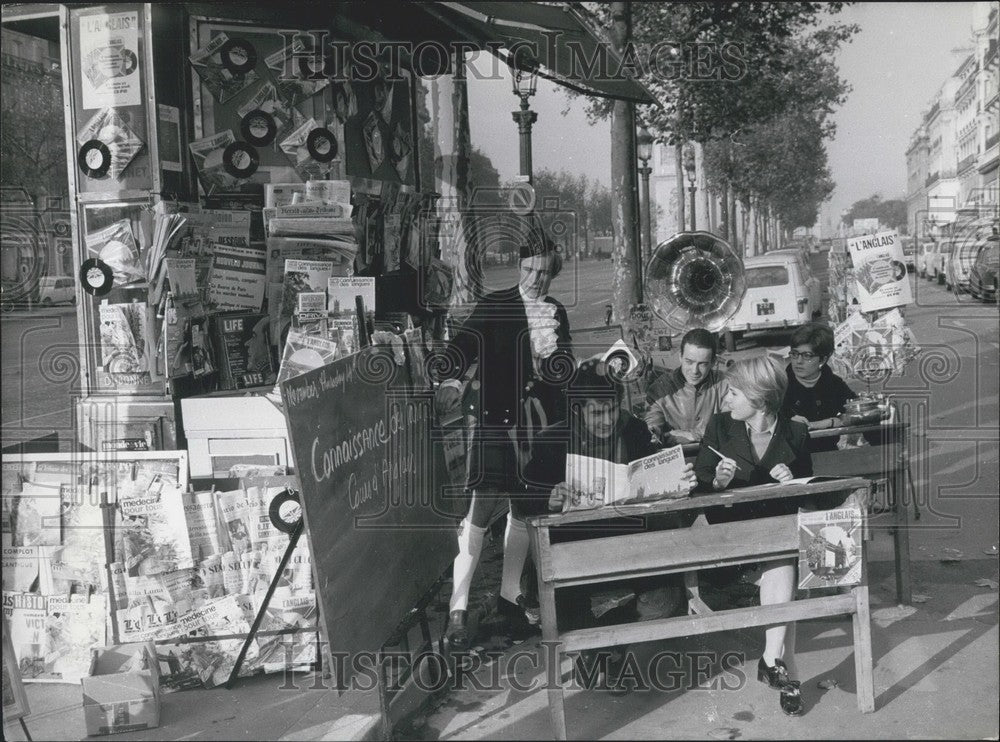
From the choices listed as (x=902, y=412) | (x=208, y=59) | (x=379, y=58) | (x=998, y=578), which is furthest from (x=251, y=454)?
(x=998, y=578)

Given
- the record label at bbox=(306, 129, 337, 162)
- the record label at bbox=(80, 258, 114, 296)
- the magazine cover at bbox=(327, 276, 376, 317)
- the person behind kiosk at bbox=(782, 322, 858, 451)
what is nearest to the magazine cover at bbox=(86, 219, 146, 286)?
the record label at bbox=(80, 258, 114, 296)

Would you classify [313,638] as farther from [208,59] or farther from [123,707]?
[208,59]

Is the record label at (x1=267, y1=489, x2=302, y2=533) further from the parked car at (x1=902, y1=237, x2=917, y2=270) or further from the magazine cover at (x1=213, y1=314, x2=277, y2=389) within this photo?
the parked car at (x1=902, y1=237, x2=917, y2=270)

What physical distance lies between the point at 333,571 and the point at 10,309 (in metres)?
22.6

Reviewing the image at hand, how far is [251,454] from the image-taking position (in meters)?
4.29

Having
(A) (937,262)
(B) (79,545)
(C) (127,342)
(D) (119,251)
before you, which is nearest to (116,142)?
(D) (119,251)

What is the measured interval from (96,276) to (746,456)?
3.08 metres

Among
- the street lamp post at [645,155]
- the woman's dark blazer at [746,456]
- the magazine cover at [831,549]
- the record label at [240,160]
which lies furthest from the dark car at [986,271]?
the record label at [240,160]

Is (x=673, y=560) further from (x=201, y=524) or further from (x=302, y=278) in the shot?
(x=302, y=278)

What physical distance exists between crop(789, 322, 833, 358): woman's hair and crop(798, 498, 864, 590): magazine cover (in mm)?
2267

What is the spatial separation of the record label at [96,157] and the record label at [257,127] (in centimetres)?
67

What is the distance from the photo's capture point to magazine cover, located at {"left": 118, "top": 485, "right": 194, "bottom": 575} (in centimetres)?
403

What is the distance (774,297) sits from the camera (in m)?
18.7

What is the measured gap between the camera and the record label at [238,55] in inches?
184
